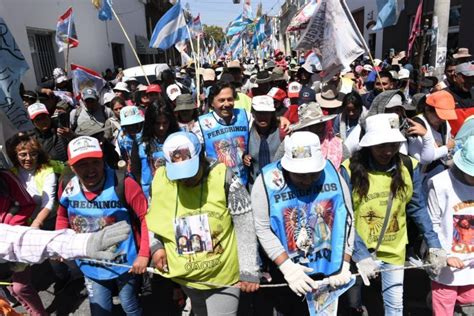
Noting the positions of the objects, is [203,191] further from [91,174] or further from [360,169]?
[360,169]

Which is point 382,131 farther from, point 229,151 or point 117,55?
point 117,55

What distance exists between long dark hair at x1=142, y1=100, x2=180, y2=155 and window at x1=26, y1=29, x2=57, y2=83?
31.8ft

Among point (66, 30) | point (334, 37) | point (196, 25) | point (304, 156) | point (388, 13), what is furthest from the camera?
point (196, 25)

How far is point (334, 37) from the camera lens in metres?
4.20

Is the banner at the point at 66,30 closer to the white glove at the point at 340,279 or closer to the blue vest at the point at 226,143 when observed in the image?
the blue vest at the point at 226,143

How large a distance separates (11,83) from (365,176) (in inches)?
124

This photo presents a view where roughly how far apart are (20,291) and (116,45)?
19262 millimetres

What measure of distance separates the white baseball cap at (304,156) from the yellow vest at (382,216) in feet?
1.79

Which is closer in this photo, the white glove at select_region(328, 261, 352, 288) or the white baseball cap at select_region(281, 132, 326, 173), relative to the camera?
the white baseball cap at select_region(281, 132, 326, 173)

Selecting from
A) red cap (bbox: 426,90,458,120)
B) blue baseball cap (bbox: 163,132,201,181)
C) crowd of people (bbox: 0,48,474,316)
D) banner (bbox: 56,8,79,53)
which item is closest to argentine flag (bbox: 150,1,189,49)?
banner (bbox: 56,8,79,53)

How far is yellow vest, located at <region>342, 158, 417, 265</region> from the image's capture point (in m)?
2.43

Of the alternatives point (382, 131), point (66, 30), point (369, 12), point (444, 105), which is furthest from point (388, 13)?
point (369, 12)

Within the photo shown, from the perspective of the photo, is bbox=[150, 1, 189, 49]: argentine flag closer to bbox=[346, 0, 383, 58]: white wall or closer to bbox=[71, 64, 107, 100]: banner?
bbox=[71, 64, 107, 100]: banner

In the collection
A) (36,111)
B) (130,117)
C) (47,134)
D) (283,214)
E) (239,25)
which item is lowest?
(283,214)
